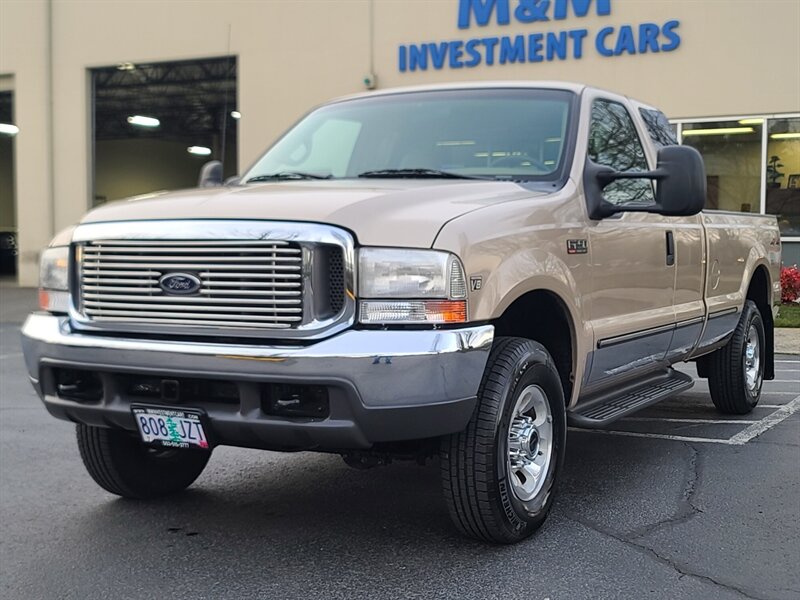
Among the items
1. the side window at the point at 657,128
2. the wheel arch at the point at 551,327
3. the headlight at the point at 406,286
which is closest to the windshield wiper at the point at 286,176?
the wheel arch at the point at 551,327

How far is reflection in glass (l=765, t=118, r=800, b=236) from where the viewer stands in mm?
14961

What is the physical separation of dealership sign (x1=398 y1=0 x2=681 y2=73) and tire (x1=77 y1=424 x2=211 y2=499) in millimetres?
12716

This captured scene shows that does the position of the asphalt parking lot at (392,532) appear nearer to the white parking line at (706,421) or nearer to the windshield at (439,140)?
the white parking line at (706,421)

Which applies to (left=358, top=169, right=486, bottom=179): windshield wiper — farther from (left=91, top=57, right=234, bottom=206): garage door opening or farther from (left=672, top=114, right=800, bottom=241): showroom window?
(left=672, top=114, right=800, bottom=241): showroom window

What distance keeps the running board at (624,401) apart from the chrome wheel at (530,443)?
0.34 metres

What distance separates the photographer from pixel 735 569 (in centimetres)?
372

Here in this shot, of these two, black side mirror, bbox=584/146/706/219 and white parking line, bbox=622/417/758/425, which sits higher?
black side mirror, bbox=584/146/706/219

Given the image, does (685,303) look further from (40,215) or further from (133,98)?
(133,98)

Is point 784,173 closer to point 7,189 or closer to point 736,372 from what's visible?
point 736,372

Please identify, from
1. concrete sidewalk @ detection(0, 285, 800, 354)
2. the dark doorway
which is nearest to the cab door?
concrete sidewalk @ detection(0, 285, 800, 354)

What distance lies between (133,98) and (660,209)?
2390cm

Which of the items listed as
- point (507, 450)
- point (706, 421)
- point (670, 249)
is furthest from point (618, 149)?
point (706, 421)

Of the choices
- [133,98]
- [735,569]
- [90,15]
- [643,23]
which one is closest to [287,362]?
[735,569]

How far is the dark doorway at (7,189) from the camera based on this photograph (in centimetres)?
2800
